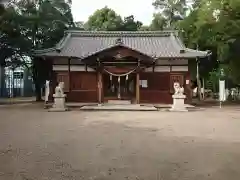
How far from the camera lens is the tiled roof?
28.9 meters

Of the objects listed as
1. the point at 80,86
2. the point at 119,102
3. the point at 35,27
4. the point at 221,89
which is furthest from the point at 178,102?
the point at 35,27

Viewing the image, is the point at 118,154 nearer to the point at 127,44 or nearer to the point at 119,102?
the point at 119,102

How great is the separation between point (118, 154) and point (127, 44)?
24.6m

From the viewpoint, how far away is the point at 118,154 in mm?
8656

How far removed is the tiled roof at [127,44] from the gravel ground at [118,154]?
52.6 ft

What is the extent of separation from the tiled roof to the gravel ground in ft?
52.6

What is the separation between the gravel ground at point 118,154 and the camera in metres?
6.74

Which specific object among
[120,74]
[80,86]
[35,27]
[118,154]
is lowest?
[118,154]

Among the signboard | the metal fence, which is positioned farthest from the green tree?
the metal fence

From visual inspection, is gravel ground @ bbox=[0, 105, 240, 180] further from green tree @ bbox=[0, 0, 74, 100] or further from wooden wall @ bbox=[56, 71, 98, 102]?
green tree @ bbox=[0, 0, 74, 100]

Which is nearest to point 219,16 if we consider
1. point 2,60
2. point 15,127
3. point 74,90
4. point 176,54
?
point 176,54

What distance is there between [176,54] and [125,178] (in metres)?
23.4

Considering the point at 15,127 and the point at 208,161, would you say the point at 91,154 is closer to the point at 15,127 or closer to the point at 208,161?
the point at 208,161

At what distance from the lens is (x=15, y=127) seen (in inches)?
559
